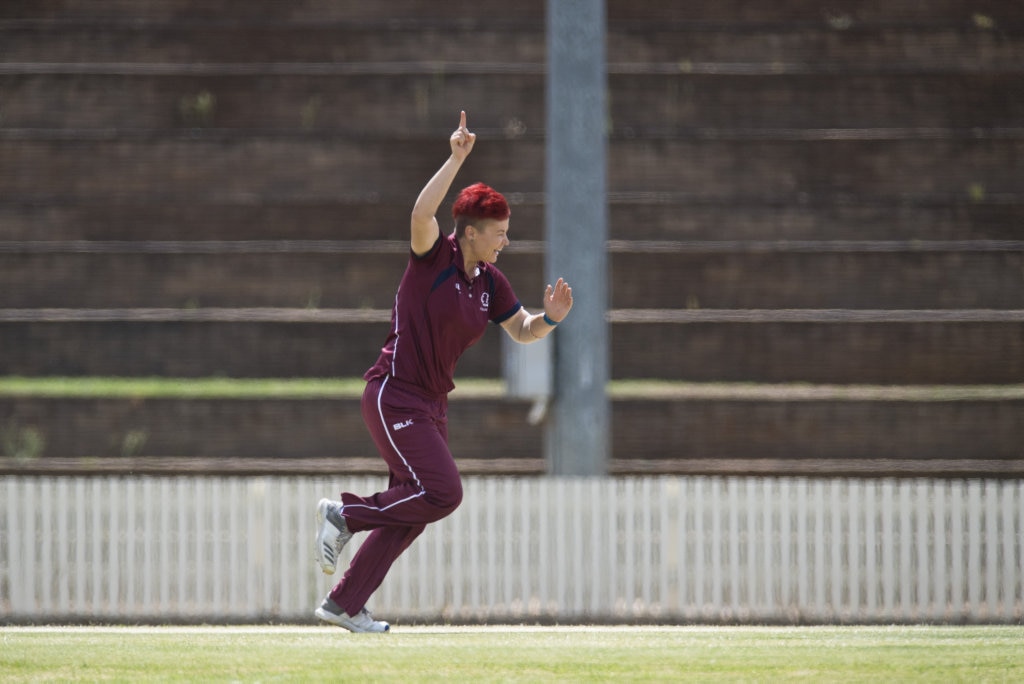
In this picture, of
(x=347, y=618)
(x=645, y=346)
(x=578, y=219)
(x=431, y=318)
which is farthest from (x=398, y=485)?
(x=645, y=346)

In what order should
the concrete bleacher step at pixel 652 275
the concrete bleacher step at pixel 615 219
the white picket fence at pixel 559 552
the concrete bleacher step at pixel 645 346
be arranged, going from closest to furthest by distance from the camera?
the white picket fence at pixel 559 552 → the concrete bleacher step at pixel 645 346 → the concrete bleacher step at pixel 652 275 → the concrete bleacher step at pixel 615 219

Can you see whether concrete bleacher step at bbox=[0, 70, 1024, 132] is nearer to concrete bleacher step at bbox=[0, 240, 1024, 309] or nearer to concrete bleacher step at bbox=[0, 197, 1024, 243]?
concrete bleacher step at bbox=[0, 197, 1024, 243]

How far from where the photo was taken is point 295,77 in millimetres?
16984

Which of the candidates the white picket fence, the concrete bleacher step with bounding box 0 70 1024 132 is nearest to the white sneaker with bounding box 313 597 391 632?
the white picket fence

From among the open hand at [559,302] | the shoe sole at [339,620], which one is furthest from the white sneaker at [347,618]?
the open hand at [559,302]

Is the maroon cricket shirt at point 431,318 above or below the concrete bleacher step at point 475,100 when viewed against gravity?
below

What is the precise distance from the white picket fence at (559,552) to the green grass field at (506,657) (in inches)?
144

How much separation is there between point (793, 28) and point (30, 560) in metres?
11.2

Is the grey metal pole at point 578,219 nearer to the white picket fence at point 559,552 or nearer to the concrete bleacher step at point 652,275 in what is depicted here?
the white picket fence at point 559,552

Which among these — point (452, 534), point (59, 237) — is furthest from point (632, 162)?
point (452, 534)

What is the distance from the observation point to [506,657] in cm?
497

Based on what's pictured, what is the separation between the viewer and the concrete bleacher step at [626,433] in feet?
45.5

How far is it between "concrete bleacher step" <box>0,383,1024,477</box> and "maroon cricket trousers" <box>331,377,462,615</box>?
26.1 feet

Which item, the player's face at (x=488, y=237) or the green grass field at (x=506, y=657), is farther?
the player's face at (x=488, y=237)
